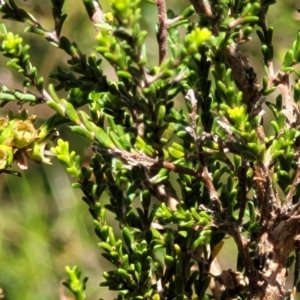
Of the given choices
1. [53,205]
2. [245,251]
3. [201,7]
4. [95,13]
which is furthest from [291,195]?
[53,205]

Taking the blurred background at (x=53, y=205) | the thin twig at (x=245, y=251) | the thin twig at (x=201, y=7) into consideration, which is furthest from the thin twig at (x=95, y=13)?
the blurred background at (x=53, y=205)

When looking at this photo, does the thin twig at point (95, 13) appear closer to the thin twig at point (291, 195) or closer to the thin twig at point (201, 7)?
the thin twig at point (201, 7)

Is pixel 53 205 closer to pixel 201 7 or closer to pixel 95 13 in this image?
pixel 95 13

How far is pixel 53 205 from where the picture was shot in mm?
2217

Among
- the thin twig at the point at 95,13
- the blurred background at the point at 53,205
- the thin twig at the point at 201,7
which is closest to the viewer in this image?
the thin twig at the point at 201,7

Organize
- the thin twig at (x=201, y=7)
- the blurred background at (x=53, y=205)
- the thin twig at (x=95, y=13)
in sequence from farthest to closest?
the blurred background at (x=53, y=205) < the thin twig at (x=95, y=13) < the thin twig at (x=201, y=7)

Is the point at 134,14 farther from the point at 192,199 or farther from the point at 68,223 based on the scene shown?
the point at 68,223

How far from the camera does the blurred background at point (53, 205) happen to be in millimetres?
2055

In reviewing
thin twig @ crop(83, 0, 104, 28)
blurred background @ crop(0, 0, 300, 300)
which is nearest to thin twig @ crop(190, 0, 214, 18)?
thin twig @ crop(83, 0, 104, 28)

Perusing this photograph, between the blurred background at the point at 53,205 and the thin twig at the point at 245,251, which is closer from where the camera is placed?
the thin twig at the point at 245,251

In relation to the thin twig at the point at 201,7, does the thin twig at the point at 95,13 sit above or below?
above

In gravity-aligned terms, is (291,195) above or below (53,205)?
below

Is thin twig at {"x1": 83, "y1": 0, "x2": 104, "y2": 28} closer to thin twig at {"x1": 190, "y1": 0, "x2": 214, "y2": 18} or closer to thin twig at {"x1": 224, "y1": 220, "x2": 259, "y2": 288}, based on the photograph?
thin twig at {"x1": 190, "y1": 0, "x2": 214, "y2": 18}

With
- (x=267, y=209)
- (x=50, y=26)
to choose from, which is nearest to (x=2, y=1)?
(x=267, y=209)
